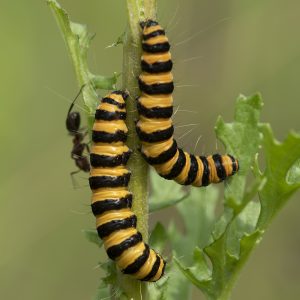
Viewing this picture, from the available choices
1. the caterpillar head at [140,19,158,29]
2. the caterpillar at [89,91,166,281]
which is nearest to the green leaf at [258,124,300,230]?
the caterpillar at [89,91,166,281]

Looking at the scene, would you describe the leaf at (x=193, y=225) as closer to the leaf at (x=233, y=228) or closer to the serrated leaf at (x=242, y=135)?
the leaf at (x=233, y=228)

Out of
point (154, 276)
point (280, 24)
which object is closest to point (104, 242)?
point (154, 276)

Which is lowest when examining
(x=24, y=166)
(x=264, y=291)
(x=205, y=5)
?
(x=264, y=291)

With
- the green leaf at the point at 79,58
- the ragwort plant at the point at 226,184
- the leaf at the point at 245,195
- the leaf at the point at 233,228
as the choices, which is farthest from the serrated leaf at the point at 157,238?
the green leaf at the point at 79,58

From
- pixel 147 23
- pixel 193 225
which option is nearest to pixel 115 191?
pixel 147 23

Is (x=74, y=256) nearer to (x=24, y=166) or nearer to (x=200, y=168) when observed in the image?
(x=24, y=166)

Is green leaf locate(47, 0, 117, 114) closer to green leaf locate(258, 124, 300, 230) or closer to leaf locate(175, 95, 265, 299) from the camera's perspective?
leaf locate(175, 95, 265, 299)
